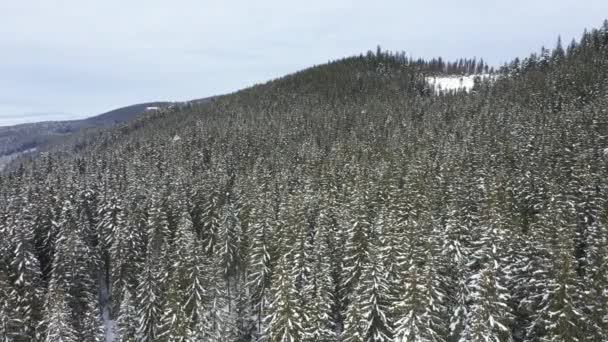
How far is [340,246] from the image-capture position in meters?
42.8

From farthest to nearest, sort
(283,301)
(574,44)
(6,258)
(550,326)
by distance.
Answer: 1. (574,44)
2. (6,258)
3. (283,301)
4. (550,326)

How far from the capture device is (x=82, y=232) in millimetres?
57344

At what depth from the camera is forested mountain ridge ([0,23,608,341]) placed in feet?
96.7

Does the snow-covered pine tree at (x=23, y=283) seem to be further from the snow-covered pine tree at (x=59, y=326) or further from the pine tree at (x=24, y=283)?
the snow-covered pine tree at (x=59, y=326)

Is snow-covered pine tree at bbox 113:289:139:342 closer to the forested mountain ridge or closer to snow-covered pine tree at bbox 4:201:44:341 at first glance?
the forested mountain ridge

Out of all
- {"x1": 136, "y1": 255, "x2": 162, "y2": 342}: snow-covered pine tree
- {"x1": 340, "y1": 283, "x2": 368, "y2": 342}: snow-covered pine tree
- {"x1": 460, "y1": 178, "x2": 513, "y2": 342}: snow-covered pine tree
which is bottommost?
{"x1": 136, "y1": 255, "x2": 162, "y2": 342}: snow-covered pine tree

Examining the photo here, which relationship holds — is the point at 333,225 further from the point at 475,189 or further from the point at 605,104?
the point at 605,104

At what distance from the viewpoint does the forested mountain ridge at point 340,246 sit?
29484mm

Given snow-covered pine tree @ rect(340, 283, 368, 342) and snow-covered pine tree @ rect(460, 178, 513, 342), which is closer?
snow-covered pine tree @ rect(460, 178, 513, 342)

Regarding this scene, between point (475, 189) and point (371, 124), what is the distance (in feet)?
220

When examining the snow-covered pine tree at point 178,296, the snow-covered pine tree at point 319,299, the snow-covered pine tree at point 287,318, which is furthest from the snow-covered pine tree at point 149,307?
the snow-covered pine tree at point 319,299

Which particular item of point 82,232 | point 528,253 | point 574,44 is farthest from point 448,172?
point 574,44

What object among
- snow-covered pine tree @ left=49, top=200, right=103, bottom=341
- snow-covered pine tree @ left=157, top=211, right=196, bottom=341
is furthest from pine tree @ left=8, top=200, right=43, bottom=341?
snow-covered pine tree @ left=157, top=211, right=196, bottom=341

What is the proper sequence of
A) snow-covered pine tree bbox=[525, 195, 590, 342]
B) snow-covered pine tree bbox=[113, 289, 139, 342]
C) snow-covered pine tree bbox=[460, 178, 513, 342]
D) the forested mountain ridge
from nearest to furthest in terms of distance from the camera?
snow-covered pine tree bbox=[460, 178, 513, 342] → snow-covered pine tree bbox=[525, 195, 590, 342] → the forested mountain ridge → snow-covered pine tree bbox=[113, 289, 139, 342]
